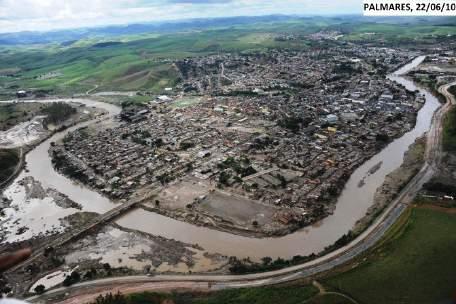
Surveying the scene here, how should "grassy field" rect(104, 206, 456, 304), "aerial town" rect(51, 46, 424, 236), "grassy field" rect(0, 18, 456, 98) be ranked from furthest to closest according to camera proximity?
"grassy field" rect(0, 18, 456, 98) → "aerial town" rect(51, 46, 424, 236) → "grassy field" rect(104, 206, 456, 304)

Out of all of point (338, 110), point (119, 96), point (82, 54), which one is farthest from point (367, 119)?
point (82, 54)

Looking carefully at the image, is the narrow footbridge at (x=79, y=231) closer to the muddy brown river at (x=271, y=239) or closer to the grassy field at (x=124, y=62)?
the muddy brown river at (x=271, y=239)

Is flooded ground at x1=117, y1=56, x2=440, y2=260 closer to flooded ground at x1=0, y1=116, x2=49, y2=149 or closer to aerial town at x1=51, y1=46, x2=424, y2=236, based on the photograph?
aerial town at x1=51, y1=46, x2=424, y2=236

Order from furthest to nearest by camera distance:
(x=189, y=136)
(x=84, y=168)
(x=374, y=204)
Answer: (x=189, y=136) < (x=84, y=168) < (x=374, y=204)

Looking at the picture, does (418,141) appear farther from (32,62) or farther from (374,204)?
(32,62)

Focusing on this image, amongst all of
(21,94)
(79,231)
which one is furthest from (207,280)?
(21,94)

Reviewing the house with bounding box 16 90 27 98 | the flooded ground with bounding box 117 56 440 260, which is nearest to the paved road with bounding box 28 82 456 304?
the flooded ground with bounding box 117 56 440 260

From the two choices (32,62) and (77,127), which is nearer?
(77,127)

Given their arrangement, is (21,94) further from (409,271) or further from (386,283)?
(409,271)
